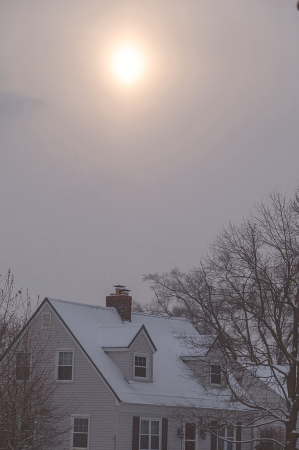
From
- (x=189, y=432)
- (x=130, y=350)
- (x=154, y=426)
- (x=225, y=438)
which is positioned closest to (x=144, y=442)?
(x=154, y=426)

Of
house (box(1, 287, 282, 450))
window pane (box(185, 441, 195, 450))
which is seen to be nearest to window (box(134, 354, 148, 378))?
house (box(1, 287, 282, 450))

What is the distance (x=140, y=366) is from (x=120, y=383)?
1908 mm

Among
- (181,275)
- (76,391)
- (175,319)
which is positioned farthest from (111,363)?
(181,275)

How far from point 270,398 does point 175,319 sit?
304 inches

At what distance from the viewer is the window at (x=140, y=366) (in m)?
31.9

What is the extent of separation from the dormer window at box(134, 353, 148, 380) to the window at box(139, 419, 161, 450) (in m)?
2.23

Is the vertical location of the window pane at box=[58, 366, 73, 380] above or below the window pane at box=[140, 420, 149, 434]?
above

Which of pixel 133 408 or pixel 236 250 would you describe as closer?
pixel 236 250

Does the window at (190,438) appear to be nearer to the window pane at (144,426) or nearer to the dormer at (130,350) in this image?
the window pane at (144,426)

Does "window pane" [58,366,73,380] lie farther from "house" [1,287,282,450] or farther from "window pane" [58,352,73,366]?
"window pane" [58,352,73,366]

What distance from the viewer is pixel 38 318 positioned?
32.4 m

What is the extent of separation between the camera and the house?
29453 millimetres

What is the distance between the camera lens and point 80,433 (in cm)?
2980

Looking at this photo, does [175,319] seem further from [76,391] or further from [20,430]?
[20,430]
